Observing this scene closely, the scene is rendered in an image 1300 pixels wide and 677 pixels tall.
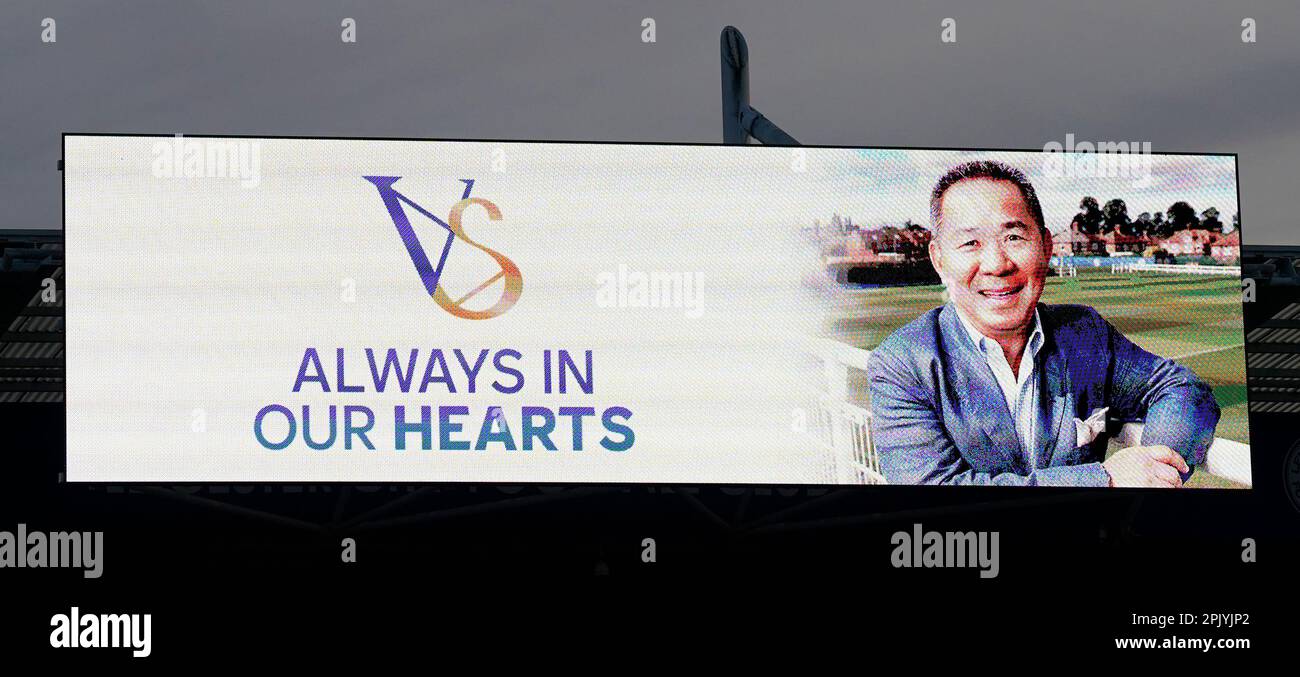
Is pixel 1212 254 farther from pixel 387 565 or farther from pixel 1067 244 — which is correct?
pixel 387 565

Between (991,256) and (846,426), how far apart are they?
220 centimetres

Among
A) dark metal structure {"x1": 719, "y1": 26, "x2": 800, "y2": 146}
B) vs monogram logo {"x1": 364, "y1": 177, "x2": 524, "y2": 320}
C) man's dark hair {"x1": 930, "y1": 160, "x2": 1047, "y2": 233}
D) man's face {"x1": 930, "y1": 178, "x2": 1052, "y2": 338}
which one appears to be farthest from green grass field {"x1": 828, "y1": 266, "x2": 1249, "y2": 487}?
dark metal structure {"x1": 719, "y1": 26, "x2": 800, "y2": 146}

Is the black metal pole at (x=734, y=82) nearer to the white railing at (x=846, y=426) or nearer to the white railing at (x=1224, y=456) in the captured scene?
the white railing at (x=846, y=426)

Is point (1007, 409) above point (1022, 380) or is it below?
below

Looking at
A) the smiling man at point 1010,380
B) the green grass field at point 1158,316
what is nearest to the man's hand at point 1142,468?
the smiling man at point 1010,380

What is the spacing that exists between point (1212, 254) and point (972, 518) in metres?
8.11

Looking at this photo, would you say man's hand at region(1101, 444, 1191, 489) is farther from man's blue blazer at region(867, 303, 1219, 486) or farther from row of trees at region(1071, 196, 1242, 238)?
row of trees at region(1071, 196, 1242, 238)

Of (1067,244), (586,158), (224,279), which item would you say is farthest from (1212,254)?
(224,279)

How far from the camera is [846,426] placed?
1500 centimetres

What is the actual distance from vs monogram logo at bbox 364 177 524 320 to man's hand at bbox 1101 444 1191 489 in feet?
19.4

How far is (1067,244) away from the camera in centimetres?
1547

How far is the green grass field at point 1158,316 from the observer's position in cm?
1517

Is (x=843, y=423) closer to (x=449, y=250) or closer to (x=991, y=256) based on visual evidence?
(x=991, y=256)

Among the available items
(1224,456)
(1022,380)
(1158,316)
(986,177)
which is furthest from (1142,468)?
(986,177)
